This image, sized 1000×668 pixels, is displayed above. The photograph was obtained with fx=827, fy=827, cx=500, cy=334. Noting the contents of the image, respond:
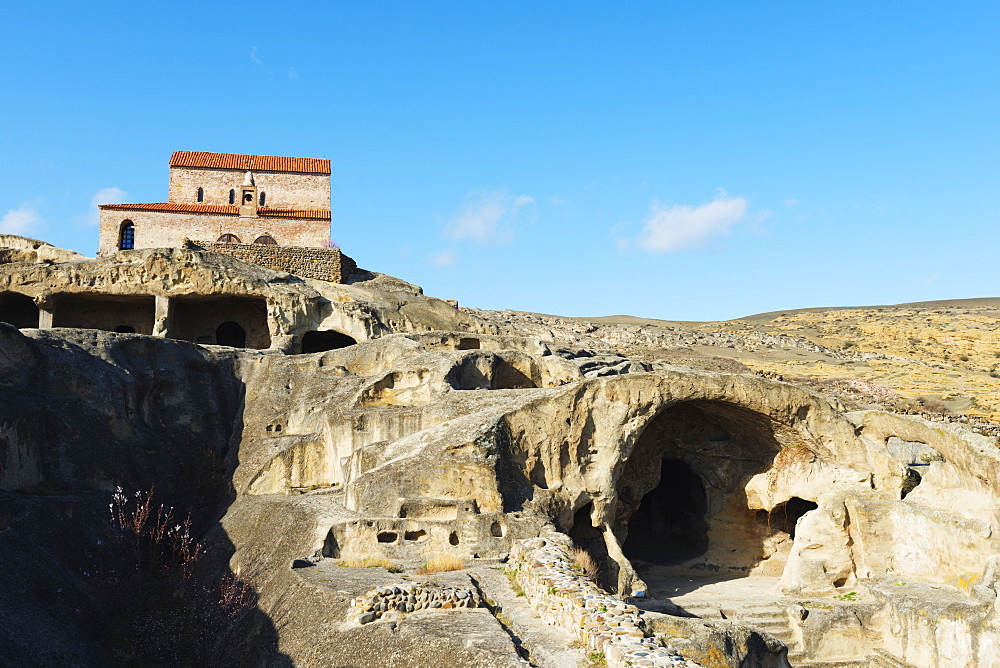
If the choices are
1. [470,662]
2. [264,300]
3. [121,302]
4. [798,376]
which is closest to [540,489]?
[470,662]

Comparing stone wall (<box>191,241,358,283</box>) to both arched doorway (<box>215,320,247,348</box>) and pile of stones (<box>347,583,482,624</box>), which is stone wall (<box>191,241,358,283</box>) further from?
pile of stones (<box>347,583,482,624</box>)

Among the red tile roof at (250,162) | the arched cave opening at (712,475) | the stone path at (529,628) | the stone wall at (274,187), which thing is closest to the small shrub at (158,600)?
the stone path at (529,628)

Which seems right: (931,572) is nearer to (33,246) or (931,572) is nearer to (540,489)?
(540,489)

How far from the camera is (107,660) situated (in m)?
11.9

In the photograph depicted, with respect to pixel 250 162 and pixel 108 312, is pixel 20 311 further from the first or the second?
pixel 250 162

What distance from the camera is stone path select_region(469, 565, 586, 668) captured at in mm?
9312

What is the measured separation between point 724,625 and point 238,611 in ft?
23.7

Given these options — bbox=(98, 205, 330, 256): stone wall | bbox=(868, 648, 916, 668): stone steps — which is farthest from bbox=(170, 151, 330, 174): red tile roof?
bbox=(868, 648, 916, 668): stone steps

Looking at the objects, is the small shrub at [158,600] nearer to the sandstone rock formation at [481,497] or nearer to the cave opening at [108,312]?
the sandstone rock formation at [481,497]

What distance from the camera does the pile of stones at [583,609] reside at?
8.79 meters

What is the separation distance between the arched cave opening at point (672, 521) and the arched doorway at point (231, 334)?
13.9m

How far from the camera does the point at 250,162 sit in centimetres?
3484

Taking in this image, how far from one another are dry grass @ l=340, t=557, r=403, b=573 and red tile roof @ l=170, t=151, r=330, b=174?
24305mm

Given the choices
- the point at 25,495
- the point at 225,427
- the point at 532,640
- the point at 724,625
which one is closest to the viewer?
the point at 532,640
